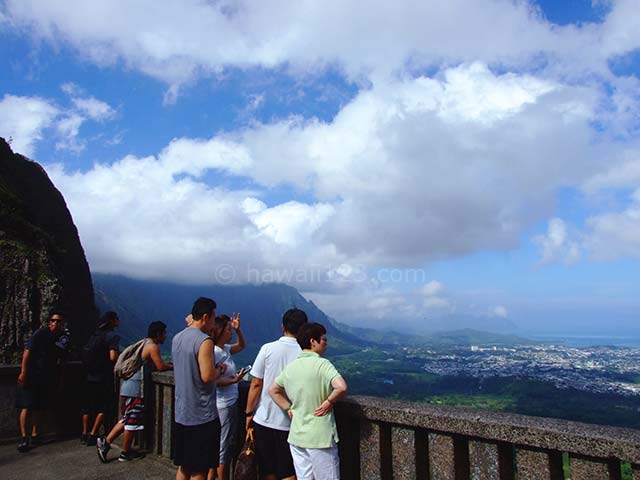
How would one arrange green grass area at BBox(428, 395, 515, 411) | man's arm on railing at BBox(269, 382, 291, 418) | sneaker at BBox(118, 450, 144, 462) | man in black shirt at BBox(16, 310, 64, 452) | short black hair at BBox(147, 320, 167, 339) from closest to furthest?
man's arm on railing at BBox(269, 382, 291, 418) < short black hair at BBox(147, 320, 167, 339) < sneaker at BBox(118, 450, 144, 462) < man in black shirt at BBox(16, 310, 64, 452) < green grass area at BBox(428, 395, 515, 411)

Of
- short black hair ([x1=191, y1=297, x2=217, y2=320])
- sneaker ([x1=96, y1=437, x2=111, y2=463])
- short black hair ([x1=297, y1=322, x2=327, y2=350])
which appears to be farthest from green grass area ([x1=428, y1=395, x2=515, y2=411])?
short black hair ([x1=297, y1=322, x2=327, y2=350])

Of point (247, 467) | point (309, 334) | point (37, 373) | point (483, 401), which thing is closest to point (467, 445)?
point (309, 334)

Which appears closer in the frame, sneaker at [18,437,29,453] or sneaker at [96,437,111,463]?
sneaker at [96,437,111,463]

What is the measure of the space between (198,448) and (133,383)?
2547 millimetres

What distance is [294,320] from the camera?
4.54 m

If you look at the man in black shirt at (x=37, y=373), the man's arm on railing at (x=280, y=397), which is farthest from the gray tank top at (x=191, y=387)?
the man in black shirt at (x=37, y=373)

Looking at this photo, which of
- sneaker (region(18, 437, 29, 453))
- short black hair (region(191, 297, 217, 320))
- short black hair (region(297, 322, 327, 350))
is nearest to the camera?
short black hair (region(297, 322, 327, 350))

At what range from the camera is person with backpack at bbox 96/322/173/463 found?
6.39m

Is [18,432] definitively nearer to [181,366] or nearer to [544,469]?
[181,366]

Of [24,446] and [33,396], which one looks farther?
[33,396]

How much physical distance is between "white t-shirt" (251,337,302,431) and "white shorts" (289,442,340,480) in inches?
18.1

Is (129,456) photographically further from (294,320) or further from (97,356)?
(294,320)

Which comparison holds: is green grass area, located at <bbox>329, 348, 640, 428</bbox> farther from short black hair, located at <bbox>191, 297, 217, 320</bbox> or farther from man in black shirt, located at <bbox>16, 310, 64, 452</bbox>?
short black hair, located at <bbox>191, 297, 217, 320</bbox>

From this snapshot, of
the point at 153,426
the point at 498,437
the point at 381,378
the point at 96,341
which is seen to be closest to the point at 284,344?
the point at 498,437
